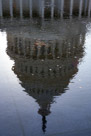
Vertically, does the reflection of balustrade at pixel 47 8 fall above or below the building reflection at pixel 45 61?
above

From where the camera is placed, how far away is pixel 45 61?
28.7 m

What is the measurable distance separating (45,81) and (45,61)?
5.49m

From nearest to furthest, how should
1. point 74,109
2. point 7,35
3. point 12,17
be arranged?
point 74,109, point 7,35, point 12,17

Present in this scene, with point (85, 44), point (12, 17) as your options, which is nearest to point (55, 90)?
point (85, 44)

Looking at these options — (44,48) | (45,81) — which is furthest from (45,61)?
(45,81)

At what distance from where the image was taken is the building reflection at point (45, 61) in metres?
21.1

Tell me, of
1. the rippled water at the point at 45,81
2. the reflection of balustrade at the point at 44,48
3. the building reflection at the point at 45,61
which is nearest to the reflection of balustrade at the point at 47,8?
the rippled water at the point at 45,81

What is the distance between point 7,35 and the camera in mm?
35906

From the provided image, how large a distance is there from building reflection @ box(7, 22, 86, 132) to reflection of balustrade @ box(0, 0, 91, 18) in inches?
612

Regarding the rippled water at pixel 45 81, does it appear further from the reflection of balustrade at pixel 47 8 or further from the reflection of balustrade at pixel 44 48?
the reflection of balustrade at pixel 47 8

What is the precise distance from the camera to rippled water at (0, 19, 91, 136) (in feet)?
54.1

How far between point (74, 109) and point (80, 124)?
1.97 metres

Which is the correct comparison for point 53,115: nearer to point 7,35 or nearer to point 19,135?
point 19,135

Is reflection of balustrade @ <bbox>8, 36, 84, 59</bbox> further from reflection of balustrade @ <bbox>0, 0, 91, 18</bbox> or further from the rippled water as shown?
reflection of balustrade @ <bbox>0, 0, 91, 18</bbox>
